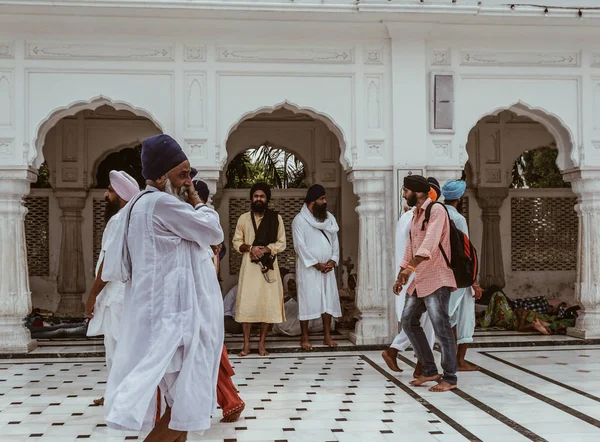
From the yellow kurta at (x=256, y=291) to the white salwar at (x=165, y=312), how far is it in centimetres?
387

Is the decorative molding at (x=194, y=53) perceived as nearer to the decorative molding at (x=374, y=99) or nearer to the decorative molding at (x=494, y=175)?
the decorative molding at (x=374, y=99)

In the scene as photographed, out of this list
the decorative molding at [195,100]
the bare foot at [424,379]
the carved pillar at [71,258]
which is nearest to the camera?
the bare foot at [424,379]

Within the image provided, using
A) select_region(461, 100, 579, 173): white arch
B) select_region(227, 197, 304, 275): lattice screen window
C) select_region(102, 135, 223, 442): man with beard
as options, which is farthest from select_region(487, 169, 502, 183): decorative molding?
select_region(102, 135, 223, 442): man with beard

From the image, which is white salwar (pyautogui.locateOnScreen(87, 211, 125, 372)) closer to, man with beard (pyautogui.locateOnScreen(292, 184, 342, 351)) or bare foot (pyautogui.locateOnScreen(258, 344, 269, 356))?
bare foot (pyautogui.locateOnScreen(258, 344, 269, 356))

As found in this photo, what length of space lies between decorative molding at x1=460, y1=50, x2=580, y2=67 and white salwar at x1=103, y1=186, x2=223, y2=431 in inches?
199

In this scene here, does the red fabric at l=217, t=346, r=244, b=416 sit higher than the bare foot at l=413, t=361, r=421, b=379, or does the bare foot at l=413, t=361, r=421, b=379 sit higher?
the red fabric at l=217, t=346, r=244, b=416

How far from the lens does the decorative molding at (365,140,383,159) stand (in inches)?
271

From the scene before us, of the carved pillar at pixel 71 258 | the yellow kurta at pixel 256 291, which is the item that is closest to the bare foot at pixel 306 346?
the yellow kurta at pixel 256 291

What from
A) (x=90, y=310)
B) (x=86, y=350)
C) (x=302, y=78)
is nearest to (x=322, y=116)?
(x=302, y=78)

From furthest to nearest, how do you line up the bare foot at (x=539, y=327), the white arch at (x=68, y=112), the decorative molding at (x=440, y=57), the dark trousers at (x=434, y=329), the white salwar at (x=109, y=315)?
the bare foot at (x=539, y=327)
the decorative molding at (x=440, y=57)
the white arch at (x=68, y=112)
the dark trousers at (x=434, y=329)
the white salwar at (x=109, y=315)

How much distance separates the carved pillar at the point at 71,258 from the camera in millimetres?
9047

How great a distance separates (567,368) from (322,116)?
3122mm

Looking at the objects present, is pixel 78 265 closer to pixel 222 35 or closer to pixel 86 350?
pixel 86 350

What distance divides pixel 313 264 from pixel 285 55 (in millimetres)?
1982
